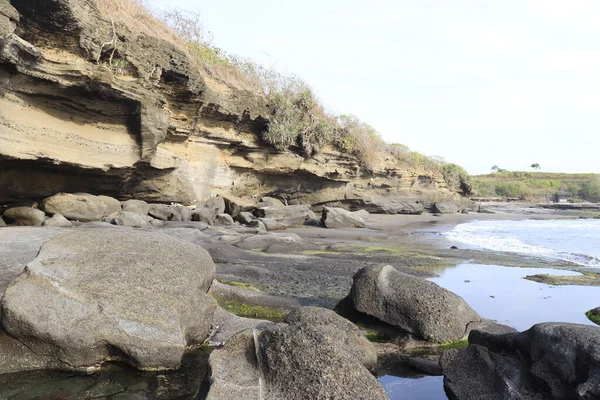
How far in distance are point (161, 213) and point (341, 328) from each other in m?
13.2

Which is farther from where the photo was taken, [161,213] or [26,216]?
[161,213]

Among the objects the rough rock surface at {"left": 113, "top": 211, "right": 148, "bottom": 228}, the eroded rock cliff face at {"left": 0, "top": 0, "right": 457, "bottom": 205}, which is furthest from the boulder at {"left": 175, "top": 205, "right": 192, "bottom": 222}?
the rough rock surface at {"left": 113, "top": 211, "right": 148, "bottom": 228}

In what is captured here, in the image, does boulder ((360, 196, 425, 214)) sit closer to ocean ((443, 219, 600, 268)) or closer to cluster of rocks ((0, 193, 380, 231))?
cluster of rocks ((0, 193, 380, 231))

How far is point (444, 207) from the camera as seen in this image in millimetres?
37250

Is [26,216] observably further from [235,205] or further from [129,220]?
[235,205]

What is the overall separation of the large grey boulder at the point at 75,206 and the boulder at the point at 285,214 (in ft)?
25.0

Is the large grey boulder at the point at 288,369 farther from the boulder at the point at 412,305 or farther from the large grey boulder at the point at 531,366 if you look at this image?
the boulder at the point at 412,305

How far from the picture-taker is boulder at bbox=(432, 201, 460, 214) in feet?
121

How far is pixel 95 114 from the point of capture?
1481 centimetres

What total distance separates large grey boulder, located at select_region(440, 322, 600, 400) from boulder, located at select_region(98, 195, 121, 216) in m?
14.1

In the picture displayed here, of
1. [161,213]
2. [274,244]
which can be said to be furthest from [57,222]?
[274,244]

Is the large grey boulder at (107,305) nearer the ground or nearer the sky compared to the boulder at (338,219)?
nearer the sky

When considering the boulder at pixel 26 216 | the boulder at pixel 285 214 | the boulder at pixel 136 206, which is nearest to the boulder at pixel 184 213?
the boulder at pixel 136 206

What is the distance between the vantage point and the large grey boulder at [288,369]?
130 inches
